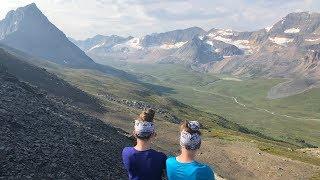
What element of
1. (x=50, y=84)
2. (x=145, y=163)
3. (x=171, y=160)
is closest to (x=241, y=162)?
(x=50, y=84)

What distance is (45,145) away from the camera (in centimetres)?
4450

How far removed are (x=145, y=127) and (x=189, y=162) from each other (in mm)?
1898

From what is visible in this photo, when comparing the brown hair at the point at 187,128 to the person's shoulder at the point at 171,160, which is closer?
the brown hair at the point at 187,128

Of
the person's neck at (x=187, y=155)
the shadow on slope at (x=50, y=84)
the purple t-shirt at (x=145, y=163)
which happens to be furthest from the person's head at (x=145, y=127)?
the shadow on slope at (x=50, y=84)

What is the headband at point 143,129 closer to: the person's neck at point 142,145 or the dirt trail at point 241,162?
the person's neck at point 142,145

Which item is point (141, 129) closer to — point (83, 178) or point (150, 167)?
point (150, 167)

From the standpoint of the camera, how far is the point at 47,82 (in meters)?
124

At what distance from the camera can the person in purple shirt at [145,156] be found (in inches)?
573

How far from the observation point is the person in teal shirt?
521 inches

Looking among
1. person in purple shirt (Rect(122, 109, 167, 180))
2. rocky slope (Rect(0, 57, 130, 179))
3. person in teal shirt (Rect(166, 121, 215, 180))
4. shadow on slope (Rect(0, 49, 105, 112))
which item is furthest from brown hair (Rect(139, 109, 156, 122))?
shadow on slope (Rect(0, 49, 105, 112))

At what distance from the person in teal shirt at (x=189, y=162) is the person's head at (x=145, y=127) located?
1206 mm

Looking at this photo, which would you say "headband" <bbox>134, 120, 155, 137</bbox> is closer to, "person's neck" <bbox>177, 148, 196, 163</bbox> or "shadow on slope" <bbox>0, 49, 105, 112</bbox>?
"person's neck" <bbox>177, 148, 196, 163</bbox>

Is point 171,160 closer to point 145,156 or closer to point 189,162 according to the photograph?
point 189,162

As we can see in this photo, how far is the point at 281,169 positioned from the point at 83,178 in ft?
168
